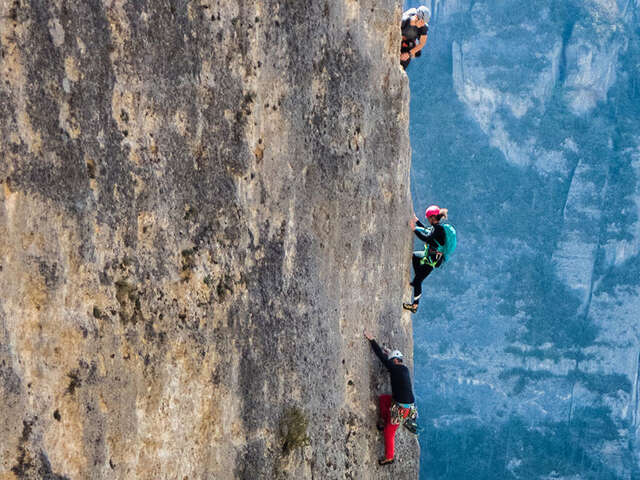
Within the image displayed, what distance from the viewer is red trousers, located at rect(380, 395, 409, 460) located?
6.65m

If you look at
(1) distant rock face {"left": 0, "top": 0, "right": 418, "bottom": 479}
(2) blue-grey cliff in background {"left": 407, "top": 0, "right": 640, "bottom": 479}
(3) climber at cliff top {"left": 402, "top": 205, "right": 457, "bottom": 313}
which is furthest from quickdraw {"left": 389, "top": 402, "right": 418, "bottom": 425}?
(2) blue-grey cliff in background {"left": 407, "top": 0, "right": 640, "bottom": 479}

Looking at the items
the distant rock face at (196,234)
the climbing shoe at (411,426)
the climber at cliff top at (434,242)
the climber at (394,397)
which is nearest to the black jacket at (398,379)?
the climber at (394,397)

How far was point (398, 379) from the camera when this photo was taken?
258 inches

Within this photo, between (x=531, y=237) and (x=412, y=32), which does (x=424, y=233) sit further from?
(x=531, y=237)

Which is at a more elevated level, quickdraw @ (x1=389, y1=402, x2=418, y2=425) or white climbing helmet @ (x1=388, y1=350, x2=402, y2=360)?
white climbing helmet @ (x1=388, y1=350, x2=402, y2=360)

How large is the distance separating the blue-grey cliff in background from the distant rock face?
1181 inches

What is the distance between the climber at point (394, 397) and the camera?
6.53 meters

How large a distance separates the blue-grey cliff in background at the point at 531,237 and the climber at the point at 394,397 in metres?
29.5

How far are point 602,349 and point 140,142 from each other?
34.6 metres

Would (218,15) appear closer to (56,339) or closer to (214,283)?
(214,283)

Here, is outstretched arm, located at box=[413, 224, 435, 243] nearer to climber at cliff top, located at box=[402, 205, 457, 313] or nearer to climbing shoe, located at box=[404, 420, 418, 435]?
climber at cliff top, located at box=[402, 205, 457, 313]

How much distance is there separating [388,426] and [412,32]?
131 inches

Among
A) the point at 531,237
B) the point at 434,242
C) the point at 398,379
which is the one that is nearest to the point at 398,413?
the point at 398,379

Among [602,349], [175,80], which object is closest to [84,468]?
[175,80]
